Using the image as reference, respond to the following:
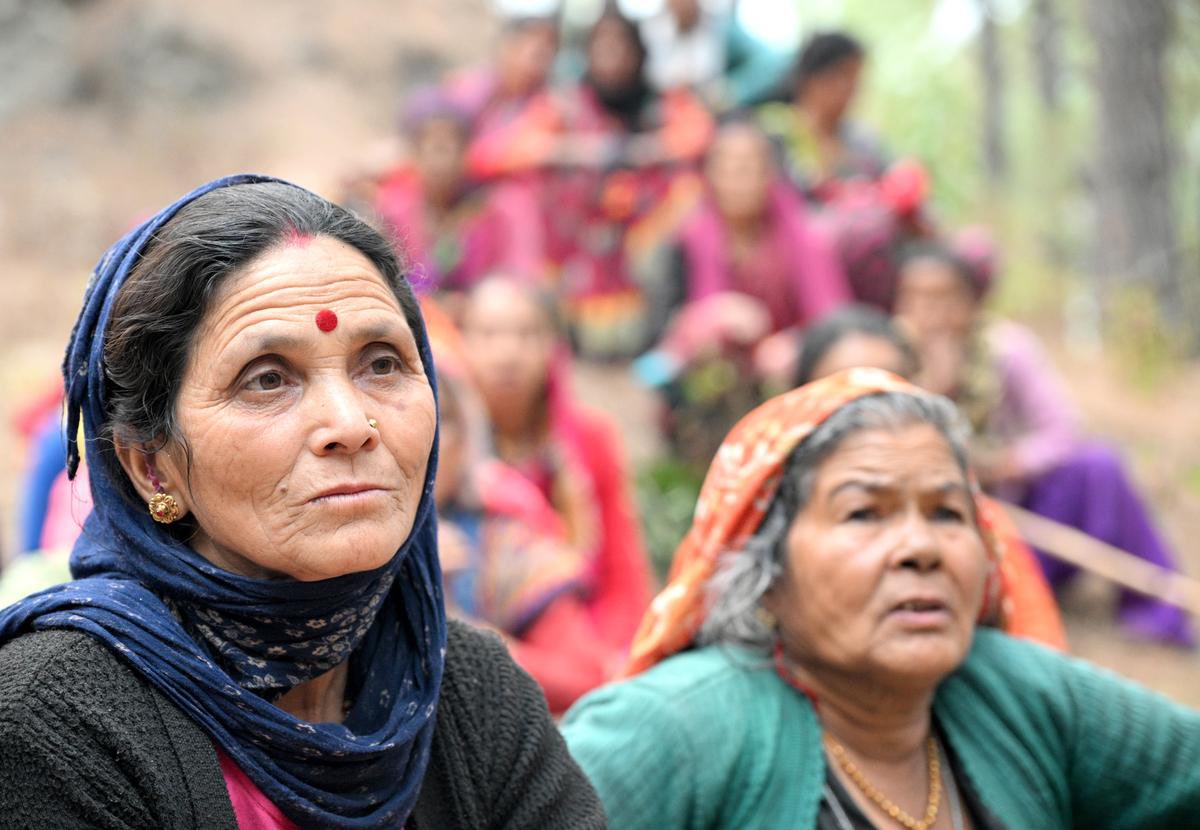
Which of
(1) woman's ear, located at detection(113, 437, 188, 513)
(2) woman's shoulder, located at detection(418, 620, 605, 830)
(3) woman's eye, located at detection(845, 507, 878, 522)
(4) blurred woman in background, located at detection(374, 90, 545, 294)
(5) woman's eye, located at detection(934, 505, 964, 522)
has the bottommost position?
(2) woman's shoulder, located at detection(418, 620, 605, 830)

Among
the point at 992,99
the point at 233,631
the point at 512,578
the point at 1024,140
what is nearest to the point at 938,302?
the point at 512,578

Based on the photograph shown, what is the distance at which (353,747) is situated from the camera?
170 cm

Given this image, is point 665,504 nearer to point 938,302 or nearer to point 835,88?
point 938,302

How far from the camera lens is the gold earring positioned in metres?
1.72

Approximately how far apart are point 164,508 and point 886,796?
59.6 inches

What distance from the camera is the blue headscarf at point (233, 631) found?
1.64 metres

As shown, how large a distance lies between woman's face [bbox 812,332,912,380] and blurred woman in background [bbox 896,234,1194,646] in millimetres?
833

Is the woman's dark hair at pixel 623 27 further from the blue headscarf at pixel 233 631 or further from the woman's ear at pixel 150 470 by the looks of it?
the woman's ear at pixel 150 470

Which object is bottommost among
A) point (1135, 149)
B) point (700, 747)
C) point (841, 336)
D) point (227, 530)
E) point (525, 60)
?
point (700, 747)

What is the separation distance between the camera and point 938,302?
5570 millimetres

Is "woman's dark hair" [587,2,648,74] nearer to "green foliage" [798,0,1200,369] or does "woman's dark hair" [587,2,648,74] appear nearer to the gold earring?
"green foliage" [798,0,1200,369]

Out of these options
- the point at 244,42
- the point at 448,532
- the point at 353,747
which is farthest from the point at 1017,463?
the point at 244,42

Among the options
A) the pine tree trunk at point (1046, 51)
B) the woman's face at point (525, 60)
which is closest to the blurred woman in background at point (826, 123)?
the woman's face at point (525, 60)

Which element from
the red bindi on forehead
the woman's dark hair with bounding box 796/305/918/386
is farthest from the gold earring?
the woman's dark hair with bounding box 796/305/918/386
